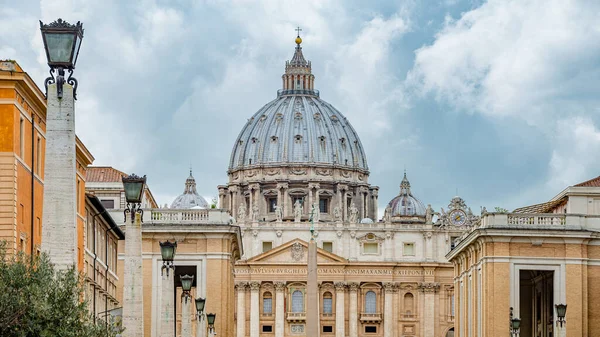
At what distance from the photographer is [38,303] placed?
26.0 meters

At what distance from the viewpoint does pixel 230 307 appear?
313 feet

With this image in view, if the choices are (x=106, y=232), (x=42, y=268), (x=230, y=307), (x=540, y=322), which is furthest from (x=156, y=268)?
(x=42, y=268)

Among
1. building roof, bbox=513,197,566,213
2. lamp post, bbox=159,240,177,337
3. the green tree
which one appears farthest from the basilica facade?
the green tree

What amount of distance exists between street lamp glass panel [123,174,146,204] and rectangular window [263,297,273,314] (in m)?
132

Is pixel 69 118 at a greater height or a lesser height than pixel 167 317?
greater

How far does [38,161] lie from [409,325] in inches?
4852

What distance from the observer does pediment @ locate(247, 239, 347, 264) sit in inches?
6481

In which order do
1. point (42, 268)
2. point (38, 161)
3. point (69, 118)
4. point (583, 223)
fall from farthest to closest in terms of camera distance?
point (583, 223), point (38, 161), point (42, 268), point (69, 118)

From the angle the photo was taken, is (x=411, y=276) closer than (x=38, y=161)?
No

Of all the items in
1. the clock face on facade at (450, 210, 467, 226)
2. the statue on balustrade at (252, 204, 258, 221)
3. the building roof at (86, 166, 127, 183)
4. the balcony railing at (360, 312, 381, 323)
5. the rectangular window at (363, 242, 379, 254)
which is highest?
the statue on balustrade at (252, 204, 258, 221)

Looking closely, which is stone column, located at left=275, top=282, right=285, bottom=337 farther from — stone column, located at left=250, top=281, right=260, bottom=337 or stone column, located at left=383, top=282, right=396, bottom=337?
stone column, located at left=383, top=282, right=396, bottom=337

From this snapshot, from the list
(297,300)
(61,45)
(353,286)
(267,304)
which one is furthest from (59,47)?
Answer: (353,286)

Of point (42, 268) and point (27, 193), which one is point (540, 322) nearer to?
point (27, 193)

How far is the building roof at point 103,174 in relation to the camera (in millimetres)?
95312
